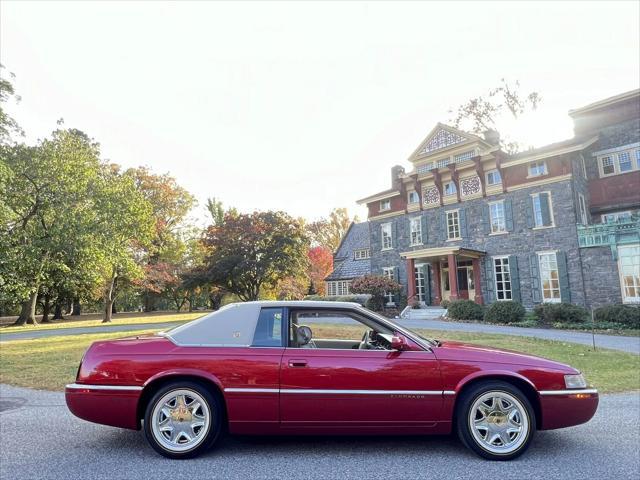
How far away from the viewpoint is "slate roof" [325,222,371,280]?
A: 33.1m

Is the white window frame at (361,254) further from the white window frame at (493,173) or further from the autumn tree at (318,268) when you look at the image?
the white window frame at (493,173)

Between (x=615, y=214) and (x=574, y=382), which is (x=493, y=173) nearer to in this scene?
(x=615, y=214)

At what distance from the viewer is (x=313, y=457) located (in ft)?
12.0

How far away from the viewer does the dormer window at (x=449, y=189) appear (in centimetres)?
2517

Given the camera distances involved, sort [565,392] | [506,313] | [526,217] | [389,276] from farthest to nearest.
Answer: [389,276] < [526,217] < [506,313] < [565,392]

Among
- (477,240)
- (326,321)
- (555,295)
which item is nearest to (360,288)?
(477,240)

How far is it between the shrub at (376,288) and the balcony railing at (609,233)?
10.2 metres

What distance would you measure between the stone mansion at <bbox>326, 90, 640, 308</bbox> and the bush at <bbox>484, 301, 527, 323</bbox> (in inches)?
117

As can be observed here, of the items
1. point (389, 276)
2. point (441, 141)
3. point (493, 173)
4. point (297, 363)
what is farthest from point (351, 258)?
point (297, 363)

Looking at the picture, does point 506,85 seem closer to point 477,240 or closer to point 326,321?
point 477,240

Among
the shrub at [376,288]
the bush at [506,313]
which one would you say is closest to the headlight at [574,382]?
the bush at [506,313]

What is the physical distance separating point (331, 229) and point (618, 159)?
35.6 m

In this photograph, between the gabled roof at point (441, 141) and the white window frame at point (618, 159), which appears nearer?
the white window frame at point (618, 159)

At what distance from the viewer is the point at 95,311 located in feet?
166
